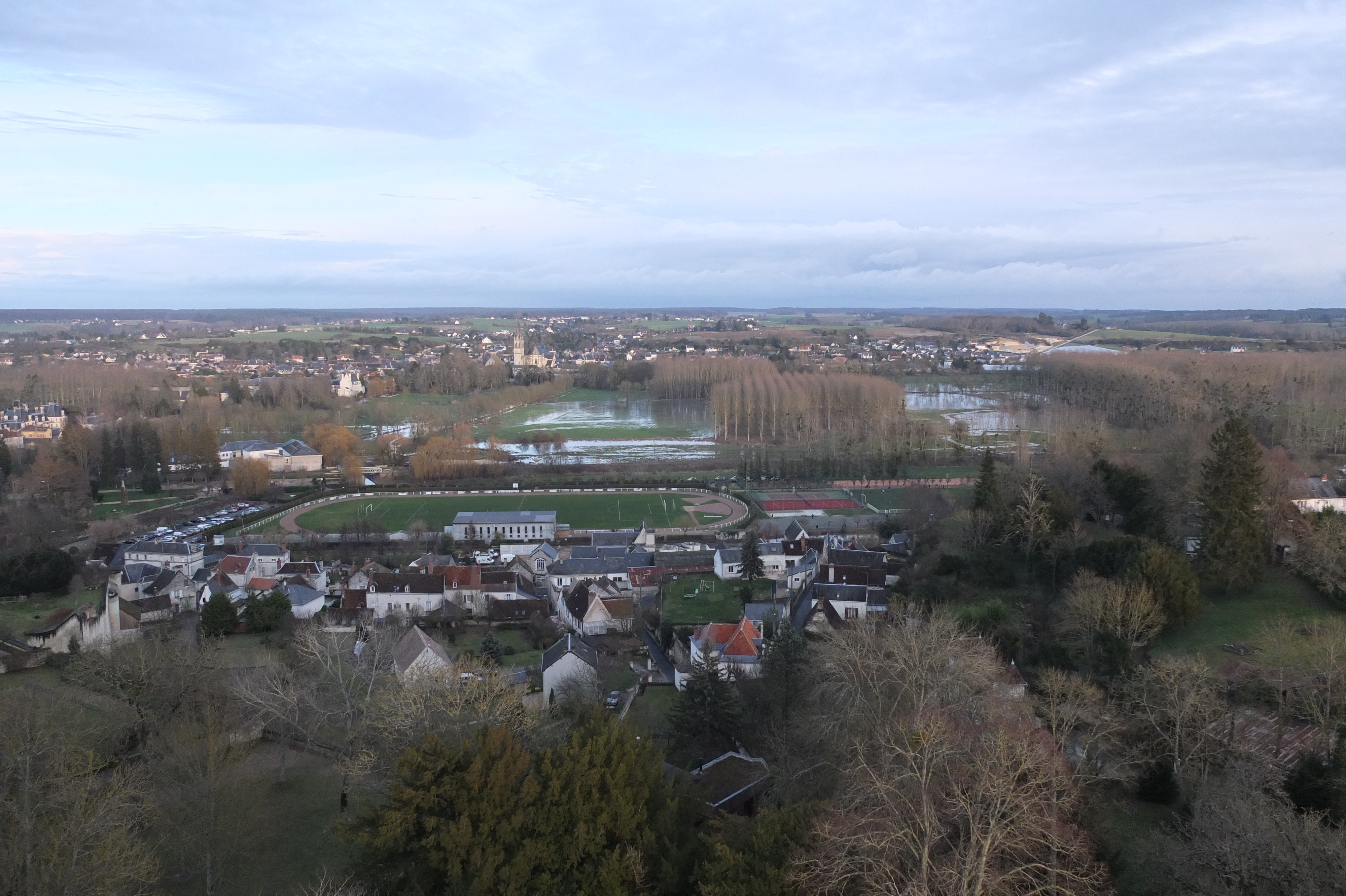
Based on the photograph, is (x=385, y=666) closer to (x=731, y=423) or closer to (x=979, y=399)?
(x=731, y=423)

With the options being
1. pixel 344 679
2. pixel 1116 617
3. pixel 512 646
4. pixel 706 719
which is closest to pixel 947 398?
pixel 512 646

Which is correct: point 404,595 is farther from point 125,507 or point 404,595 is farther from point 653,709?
point 125,507

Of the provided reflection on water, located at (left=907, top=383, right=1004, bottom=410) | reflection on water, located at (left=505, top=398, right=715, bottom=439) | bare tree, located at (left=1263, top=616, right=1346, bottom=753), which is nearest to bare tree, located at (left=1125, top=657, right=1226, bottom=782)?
bare tree, located at (left=1263, top=616, right=1346, bottom=753)

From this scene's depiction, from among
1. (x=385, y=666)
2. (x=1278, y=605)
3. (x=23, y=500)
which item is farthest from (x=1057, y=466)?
(x=23, y=500)

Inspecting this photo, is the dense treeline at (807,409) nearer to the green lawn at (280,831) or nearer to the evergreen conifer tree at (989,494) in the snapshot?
the evergreen conifer tree at (989,494)

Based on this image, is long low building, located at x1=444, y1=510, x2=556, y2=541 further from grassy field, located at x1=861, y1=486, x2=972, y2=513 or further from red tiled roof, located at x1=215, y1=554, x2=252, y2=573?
grassy field, located at x1=861, y1=486, x2=972, y2=513

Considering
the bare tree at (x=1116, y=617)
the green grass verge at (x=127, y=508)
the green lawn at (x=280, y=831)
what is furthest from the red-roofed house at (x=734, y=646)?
the green grass verge at (x=127, y=508)
